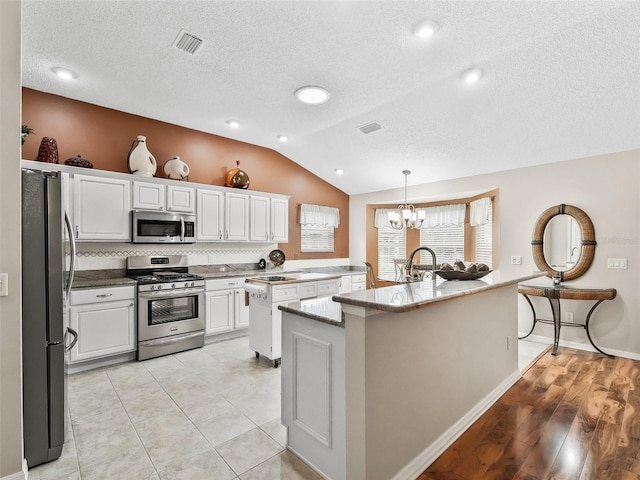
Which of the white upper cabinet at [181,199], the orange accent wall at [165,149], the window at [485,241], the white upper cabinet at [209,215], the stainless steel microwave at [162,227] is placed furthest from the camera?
the window at [485,241]

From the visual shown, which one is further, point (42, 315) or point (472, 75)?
point (472, 75)

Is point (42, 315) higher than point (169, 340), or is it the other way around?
point (42, 315)

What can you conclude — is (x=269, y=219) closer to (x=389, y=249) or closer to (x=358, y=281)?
(x=358, y=281)

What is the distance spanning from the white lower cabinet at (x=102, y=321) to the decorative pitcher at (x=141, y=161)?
1.46 metres

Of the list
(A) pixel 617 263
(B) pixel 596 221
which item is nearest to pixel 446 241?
(B) pixel 596 221

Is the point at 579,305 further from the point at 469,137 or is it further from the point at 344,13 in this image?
the point at 344,13

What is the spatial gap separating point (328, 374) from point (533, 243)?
12.9ft

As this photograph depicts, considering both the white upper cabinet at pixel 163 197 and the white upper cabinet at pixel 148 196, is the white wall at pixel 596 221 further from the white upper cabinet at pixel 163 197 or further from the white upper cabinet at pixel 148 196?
the white upper cabinet at pixel 148 196

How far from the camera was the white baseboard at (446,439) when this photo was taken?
1838 mm

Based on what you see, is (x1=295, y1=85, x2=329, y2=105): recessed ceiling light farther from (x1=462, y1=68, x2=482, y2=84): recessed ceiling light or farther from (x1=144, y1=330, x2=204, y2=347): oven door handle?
(x1=144, y1=330, x2=204, y2=347): oven door handle

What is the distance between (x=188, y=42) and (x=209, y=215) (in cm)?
230

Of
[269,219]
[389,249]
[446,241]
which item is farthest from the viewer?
[389,249]

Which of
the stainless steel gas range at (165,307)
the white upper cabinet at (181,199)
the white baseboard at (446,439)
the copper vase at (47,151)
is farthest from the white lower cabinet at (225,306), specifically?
the white baseboard at (446,439)

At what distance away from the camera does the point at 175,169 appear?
14.3 ft
